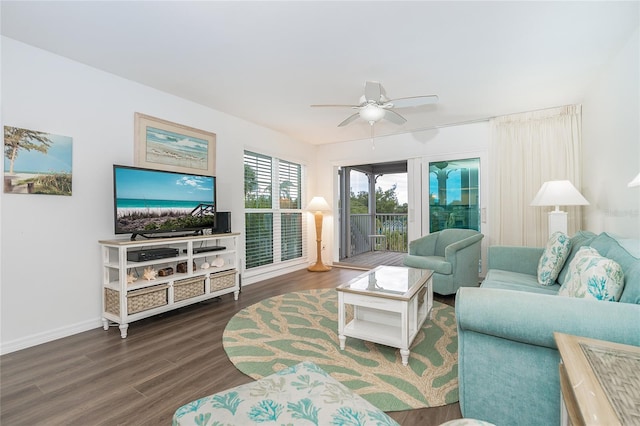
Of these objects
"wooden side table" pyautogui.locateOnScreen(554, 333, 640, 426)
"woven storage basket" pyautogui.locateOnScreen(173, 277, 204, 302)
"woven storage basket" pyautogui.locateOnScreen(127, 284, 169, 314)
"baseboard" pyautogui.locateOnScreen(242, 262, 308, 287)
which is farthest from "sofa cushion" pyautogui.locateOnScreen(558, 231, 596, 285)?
"baseboard" pyautogui.locateOnScreen(242, 262, 308, 287)

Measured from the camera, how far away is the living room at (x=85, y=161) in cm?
230

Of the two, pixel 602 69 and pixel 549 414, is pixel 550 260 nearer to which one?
pixel 549 414

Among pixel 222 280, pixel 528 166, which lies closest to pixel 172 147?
pixel 222 280

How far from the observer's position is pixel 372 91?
108 inches

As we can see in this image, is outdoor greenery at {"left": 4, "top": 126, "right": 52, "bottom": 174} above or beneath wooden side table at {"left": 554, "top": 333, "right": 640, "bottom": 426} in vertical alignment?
above

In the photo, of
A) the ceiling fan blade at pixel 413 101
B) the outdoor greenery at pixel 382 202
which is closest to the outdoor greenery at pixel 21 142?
the ceiling fan blade at pixel 413 101

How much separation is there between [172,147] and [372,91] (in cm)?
231

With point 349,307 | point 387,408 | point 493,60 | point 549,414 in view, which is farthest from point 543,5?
point 349,307

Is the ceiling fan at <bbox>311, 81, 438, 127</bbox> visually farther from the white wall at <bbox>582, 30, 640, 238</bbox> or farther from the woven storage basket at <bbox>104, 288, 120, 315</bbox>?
the woven storage basket at <bbox>104, 288, 120, 315</bbox>

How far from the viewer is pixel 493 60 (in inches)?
104

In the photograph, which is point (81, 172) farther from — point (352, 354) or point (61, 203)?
point (352, 354)

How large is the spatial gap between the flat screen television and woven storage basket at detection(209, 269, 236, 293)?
566 millimetres

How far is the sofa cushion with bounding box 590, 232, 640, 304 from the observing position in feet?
4.25

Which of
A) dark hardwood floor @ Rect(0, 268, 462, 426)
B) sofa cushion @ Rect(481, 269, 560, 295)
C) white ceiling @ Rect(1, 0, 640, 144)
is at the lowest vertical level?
dark hardwood floor @ Rect(0, 268, 462, 426)
